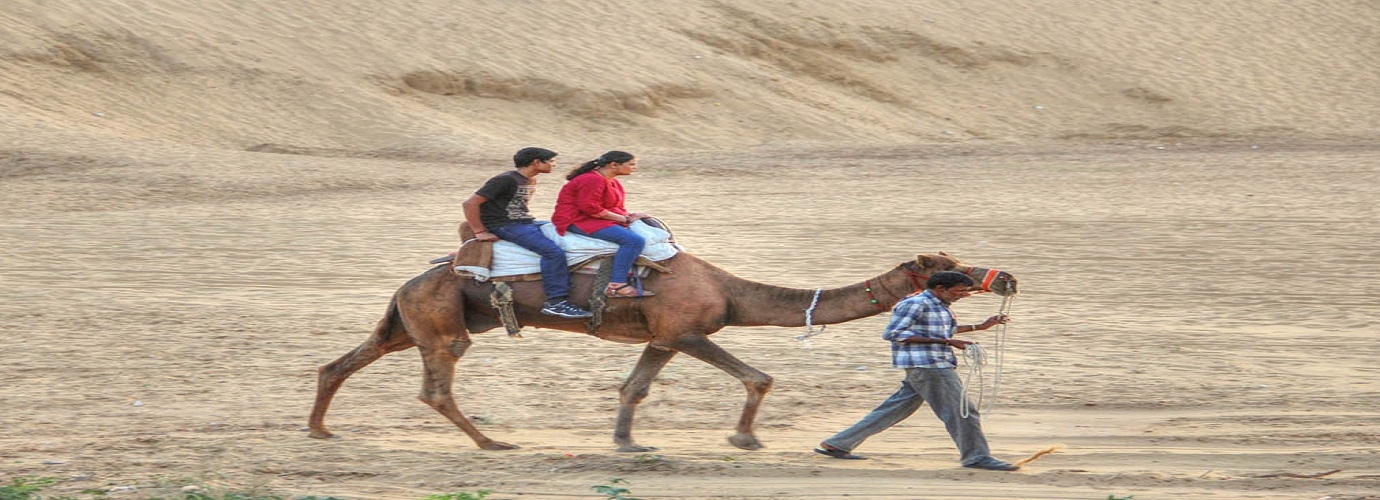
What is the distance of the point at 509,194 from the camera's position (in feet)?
35.1

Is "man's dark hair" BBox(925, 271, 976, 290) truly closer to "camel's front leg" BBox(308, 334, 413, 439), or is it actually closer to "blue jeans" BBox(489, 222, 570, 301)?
"blue jeans" BBox(489, 222, 570, 301)

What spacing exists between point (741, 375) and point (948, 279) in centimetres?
165

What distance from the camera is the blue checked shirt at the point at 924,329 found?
9.50 meters

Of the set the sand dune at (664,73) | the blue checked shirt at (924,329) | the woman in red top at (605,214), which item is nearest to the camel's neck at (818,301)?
the blue checked shirt at (924,329)

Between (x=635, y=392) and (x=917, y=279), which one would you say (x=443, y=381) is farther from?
(x=917, y=279)

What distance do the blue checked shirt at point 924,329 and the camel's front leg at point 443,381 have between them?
2.83 m

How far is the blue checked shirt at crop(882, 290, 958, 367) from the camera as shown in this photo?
31.2ft

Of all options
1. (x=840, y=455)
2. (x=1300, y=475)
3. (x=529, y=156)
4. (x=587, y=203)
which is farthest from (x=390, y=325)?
(x=1300, y=475)

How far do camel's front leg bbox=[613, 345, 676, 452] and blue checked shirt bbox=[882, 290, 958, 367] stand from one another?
179 centimetres

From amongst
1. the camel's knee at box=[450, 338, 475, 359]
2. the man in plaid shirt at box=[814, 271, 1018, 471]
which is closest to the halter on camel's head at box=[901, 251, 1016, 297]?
the man in plaid shirt at box=[814, 271, 1018, 471]

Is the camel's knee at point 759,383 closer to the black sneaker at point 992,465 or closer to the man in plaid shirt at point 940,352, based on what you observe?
the man in plaid shirt at point 940,352

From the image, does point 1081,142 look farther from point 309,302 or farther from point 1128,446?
point 1128,446

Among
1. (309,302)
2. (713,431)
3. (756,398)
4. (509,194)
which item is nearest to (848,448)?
(756,398)

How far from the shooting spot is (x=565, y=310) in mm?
10570
